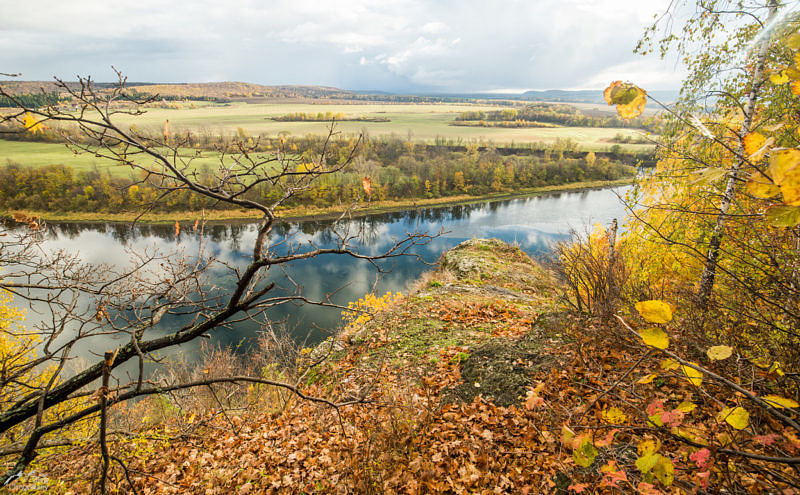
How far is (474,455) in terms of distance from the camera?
4.40m

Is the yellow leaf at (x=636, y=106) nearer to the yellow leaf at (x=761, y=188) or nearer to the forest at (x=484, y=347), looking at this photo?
the forest at (x=484, y=347)

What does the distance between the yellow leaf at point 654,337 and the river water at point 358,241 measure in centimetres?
2305

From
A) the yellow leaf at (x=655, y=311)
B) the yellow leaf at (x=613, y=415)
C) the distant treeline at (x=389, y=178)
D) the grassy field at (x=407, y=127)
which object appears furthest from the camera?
the grassy field at (x=407, y=127)

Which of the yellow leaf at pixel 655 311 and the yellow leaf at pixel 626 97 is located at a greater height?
the yellow leaf at pixel 626 97

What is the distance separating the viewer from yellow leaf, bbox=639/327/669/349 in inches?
44.4

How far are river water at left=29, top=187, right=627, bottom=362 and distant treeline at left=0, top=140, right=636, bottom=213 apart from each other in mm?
4600

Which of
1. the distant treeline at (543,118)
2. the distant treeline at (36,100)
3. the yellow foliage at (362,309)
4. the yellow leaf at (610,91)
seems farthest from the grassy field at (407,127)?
the yellow leaf at (610,91)

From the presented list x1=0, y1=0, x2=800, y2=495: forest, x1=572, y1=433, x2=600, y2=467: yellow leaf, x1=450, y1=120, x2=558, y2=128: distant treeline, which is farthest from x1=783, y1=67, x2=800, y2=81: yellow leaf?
x1=450, y1=120, x2=558, y2=128: distant treeline

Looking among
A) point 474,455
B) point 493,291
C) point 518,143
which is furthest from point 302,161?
point 518,143

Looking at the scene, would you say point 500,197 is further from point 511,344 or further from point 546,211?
point 511,344

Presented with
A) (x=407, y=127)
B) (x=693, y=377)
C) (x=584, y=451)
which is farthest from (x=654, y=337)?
(x=407, y=127)

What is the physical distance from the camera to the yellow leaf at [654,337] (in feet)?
3.70

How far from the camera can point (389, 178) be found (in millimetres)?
57094

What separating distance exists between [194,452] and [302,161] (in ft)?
20.0
